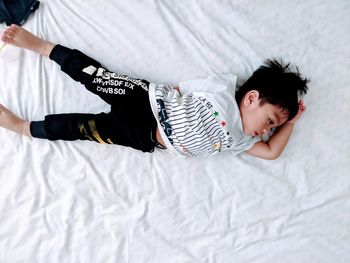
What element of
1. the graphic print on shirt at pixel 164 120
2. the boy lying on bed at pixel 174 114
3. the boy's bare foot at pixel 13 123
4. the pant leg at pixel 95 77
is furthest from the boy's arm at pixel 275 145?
the boy's bare foot at pixel 13 123

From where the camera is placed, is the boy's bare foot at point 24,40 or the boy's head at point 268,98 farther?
the boy's bare foot at point 24,40

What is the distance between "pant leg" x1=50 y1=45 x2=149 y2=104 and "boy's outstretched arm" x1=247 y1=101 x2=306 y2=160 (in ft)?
1.51

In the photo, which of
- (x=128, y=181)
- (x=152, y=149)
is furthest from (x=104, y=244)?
(x=152, y=149)

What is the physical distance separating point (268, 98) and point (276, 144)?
0.61ft

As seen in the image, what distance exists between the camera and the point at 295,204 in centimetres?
121

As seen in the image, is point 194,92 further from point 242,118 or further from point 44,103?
point 44,103

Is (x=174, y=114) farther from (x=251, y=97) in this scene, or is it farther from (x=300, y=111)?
(x=300, y=111)

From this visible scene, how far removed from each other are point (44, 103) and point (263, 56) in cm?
82

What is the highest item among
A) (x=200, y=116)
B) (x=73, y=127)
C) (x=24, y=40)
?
(x=200, y=116)

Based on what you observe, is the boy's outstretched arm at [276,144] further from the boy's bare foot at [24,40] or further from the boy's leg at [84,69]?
the boy's bare foot at [24,40]

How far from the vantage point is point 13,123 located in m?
1.16

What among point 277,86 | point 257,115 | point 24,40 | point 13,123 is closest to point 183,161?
point 257,115

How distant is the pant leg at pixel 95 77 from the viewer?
44.6 inches

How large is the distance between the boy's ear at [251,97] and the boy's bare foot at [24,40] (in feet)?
2.36
